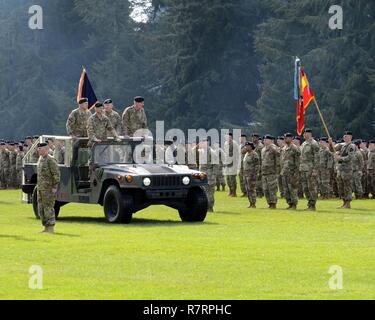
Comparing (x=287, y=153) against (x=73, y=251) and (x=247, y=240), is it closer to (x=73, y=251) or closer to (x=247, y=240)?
(x=247, y=240)

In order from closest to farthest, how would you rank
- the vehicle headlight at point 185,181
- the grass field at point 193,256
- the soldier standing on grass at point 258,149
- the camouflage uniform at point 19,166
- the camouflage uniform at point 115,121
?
1. the grass field at point 193,256
2. the vehicle headlight at point 185,181
3. the camouflage uniform at point 115,121
4. the soldier standing on grass at point 258,149
5. the camouflage uniform at point 19,166

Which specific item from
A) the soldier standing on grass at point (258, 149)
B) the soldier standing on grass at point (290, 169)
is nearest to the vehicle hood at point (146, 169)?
the soldier standing on grass at point (290, 169)

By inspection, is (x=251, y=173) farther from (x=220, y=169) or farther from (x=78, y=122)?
(x=220, y=169)

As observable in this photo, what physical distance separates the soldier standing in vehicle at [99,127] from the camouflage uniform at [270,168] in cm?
585

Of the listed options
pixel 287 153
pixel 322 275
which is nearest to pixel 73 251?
pixel 322 275

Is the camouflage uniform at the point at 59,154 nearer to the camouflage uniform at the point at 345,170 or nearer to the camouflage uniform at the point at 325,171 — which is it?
the camouflage uniform at the point at 345,170

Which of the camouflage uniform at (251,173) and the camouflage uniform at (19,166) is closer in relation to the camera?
the camouflage uniform at (251,173)

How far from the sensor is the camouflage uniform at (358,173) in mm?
35250

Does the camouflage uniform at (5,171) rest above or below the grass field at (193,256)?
above

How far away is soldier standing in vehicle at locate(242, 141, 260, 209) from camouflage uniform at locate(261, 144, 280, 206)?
299mm

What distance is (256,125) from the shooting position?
7000 cm

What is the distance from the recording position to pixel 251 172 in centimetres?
3225

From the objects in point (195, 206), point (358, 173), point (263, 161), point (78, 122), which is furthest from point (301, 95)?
point (195, 206)
